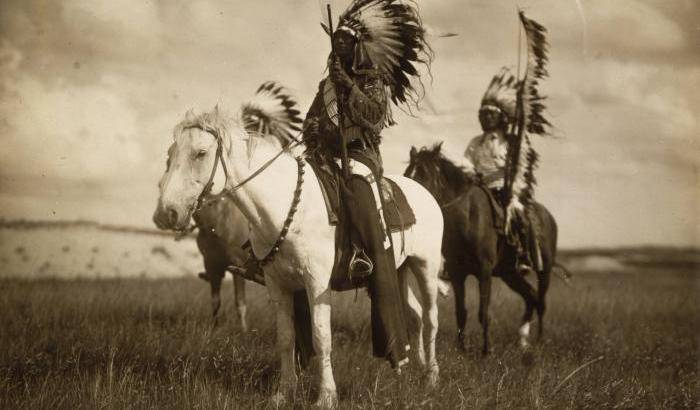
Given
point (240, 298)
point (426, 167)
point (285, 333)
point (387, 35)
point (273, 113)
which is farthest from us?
point (240, 298)

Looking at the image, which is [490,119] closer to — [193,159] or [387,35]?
[387,35]

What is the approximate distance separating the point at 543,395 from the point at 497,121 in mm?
3803

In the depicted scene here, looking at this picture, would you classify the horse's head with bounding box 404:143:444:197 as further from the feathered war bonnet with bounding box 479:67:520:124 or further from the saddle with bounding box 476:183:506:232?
the feathered war bonnet with bounding box 479:67:520:124

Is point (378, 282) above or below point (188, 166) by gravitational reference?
below

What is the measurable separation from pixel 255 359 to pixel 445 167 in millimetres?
3244

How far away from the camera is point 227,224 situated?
698 centimetres

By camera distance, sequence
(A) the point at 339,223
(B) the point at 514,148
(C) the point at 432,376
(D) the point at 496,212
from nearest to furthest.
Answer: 1. (A) the point at 339,223
2. (C) the point at 432,376
3. (B) the point at 514,148
4. (D) the point at 496,212

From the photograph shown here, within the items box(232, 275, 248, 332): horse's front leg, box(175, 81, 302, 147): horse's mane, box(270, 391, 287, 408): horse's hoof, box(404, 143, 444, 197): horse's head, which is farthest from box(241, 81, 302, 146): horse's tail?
box(232, 275, 248, 332): horse's front leg

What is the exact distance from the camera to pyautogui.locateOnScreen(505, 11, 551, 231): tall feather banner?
6.70 m

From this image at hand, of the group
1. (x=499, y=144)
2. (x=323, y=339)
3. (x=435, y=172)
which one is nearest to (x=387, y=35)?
(x=323, y=339)

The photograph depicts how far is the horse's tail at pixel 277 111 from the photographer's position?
17.7 ft

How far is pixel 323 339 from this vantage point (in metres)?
4.45


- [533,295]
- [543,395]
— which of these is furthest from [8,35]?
[533,295]

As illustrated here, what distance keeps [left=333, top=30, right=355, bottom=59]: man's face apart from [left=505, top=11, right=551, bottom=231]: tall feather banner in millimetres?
2539
